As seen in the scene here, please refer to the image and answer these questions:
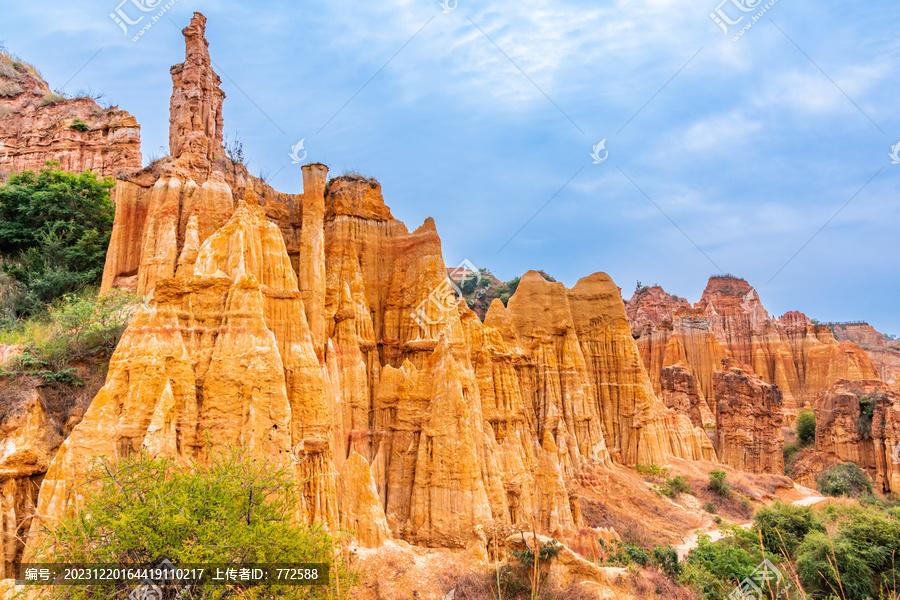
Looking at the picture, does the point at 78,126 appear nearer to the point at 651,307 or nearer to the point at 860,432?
the point at 860,432

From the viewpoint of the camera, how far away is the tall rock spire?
20.4 meters

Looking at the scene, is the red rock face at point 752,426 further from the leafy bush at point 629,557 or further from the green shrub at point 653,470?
the leafy bush at point 629,557

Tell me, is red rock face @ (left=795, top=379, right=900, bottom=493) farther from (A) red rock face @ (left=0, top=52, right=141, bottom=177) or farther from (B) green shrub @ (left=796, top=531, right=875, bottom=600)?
(A) red rock face @ (left=0, top=52, right=141, bottom=177)

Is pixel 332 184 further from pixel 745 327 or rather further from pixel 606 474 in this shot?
pixel 745 327

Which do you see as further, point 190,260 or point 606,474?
point 606,474

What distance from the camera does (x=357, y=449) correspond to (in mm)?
21922

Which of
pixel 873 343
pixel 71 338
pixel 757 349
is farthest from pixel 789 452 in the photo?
pixel 873 343

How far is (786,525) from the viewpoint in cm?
2673

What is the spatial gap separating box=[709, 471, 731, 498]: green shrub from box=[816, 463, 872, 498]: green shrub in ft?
27.0


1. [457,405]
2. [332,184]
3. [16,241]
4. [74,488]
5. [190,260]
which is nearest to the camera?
[74,488]

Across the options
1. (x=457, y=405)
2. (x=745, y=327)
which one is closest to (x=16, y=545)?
(x=457, y=405)

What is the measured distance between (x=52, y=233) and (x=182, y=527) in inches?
727

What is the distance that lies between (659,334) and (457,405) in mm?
57296

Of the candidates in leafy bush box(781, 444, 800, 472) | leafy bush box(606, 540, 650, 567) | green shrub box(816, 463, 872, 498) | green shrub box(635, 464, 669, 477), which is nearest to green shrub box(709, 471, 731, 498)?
green shrub box(635, 464, 669, 477)
